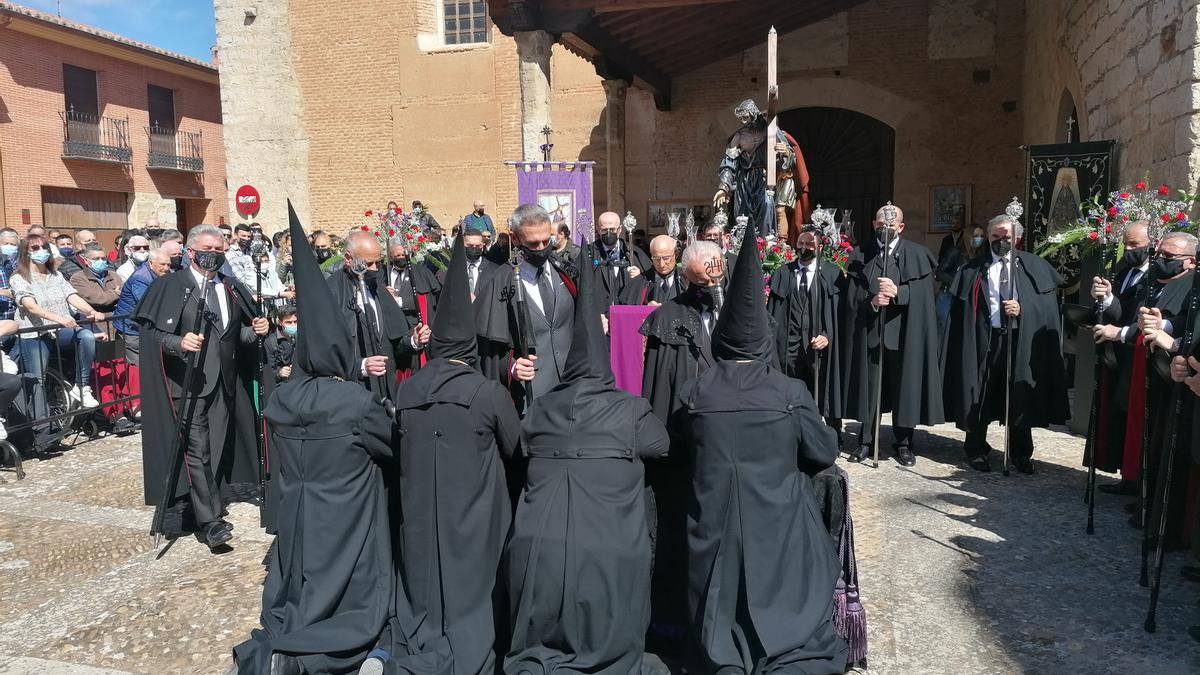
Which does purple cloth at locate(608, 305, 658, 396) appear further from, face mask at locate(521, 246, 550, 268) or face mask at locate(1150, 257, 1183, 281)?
face mask at locate(1150, 257, 1183, 281)

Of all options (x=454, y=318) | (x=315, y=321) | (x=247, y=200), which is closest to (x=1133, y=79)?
(x=454, y=318)

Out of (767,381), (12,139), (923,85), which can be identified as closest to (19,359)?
(767,381)

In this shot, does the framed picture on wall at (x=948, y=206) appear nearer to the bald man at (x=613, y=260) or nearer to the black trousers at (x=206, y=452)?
the bald man at (x=613, y=260)

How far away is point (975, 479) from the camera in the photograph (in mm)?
6855

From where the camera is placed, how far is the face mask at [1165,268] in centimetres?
552

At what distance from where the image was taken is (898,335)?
7.48 m

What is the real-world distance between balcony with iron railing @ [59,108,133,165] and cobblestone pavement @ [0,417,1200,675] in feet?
72.4

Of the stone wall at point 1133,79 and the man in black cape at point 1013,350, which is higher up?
the stone wall at point 1133,79

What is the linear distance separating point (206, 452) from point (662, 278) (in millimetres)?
3515

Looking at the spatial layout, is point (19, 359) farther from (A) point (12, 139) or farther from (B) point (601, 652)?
(A) point (12, 139)

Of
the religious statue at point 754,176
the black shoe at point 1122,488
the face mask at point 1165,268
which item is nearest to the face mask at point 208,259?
the religious statue at point 754,176

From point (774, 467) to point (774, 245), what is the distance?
4.81 meters

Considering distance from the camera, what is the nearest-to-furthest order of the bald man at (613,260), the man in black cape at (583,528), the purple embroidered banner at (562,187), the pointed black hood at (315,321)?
the man in black cape at (583,528) < the pointed black hood at (315,321) < the bald man at (613,260) < the purple embroidered banner at (562,187)

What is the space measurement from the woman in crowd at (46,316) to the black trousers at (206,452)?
352 centimetres
